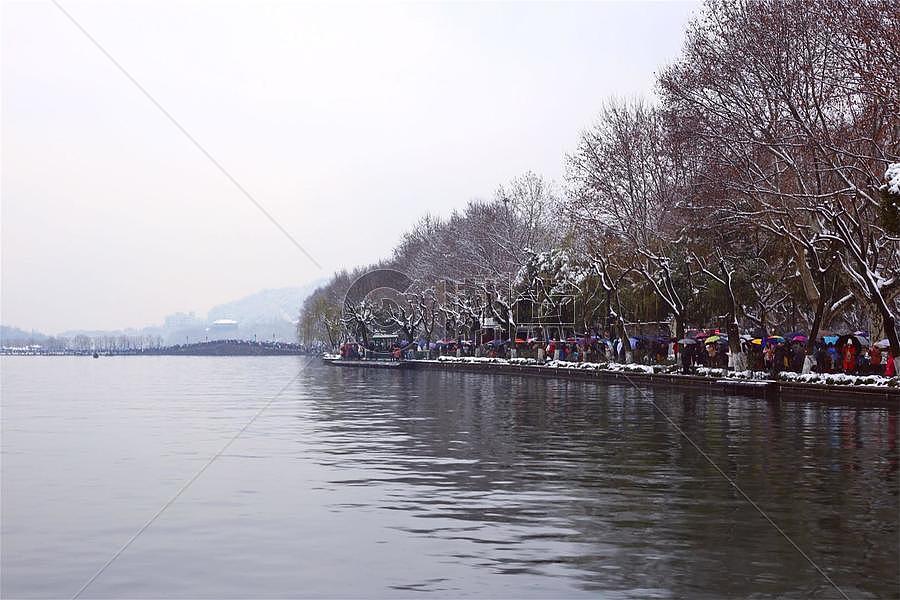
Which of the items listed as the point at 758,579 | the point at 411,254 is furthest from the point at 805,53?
the point at 411,254

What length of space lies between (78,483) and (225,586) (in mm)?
7624

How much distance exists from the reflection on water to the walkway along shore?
817 centimetres

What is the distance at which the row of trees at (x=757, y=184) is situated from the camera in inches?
1403

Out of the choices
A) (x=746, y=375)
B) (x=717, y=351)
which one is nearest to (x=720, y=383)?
(x=746, y=375)

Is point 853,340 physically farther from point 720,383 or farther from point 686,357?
point 720,383

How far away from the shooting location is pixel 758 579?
949 cm

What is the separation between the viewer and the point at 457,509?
1345cm

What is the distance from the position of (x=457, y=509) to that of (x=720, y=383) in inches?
1238

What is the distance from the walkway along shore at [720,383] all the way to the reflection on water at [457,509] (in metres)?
8.17

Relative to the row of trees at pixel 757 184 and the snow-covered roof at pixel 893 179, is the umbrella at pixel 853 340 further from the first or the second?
the snow-covered roof at pixel 893 179

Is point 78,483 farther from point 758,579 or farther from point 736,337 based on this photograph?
point 736,337

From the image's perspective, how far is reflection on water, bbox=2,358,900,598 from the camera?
31.6 feet

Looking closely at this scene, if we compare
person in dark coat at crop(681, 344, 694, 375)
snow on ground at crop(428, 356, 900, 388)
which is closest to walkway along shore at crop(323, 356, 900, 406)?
snow on ground at crop(428, 356, 900, 388)

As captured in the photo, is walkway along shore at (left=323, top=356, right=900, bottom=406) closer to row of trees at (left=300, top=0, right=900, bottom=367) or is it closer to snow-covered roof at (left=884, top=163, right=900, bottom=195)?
row of trees at (left=300, top=0, right=900, bottom=367)
